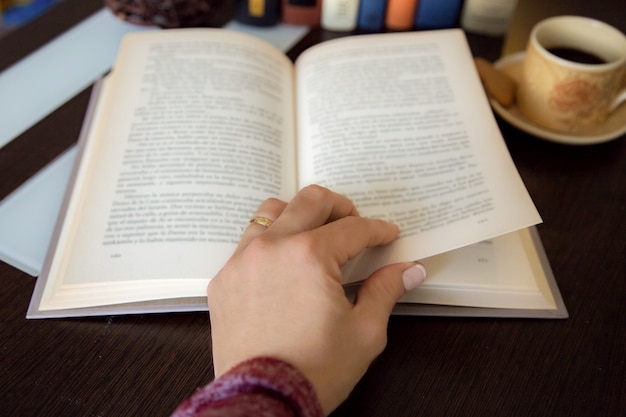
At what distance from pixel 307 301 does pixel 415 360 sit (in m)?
0.13

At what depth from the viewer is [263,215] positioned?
0.47 metres

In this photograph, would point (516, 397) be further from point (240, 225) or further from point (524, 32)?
point (524, 32)

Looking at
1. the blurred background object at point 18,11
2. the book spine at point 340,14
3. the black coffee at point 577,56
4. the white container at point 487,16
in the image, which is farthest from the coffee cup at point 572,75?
the blurred background object at point 18,11

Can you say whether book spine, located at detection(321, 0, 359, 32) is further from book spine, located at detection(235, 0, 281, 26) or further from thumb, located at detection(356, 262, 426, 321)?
thumb, located at detection(356, 262, 426, 321)

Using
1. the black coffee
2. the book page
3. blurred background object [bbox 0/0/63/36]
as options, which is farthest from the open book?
blurred background object [bbox 0/0/63/36]

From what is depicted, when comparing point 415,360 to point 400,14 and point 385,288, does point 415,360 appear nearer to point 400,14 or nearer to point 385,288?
point 385,288

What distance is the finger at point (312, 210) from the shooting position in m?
0.44

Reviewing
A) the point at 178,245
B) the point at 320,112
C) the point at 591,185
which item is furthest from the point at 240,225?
the point at 591,185

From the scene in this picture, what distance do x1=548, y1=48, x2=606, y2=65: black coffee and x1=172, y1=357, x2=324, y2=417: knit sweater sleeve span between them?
52 centimetres

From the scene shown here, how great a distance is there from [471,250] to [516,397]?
133 millimetres

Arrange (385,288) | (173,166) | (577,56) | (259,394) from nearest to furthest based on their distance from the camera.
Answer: (259,394) < (385,288) < (173,166) < (577,56)

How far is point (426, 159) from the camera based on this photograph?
21.7 inches

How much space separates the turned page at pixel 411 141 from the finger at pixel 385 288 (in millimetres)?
18

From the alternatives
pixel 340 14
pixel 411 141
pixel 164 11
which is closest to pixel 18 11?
pixel 164 11
